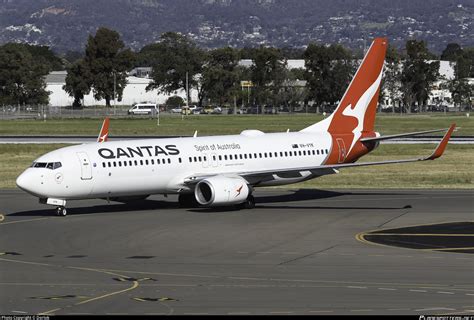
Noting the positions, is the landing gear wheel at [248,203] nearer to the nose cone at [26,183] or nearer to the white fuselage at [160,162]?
the white fuselage at [160,162]

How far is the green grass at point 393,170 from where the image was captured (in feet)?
204

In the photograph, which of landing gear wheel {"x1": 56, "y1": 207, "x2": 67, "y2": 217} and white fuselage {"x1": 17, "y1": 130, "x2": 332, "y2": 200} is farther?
landing gear wheel {"x1": 56, "y1": 207, "x2": 67, "y2": 217}

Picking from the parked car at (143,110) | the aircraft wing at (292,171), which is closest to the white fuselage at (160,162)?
the aircraft wing at (292,171)

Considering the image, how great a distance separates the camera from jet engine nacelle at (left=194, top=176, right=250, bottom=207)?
47312 millimetres

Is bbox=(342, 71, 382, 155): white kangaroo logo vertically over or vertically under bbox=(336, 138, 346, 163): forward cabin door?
over

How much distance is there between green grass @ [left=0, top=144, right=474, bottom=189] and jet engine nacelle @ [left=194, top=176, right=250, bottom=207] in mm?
13570

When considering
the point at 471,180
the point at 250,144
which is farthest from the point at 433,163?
the point at 250,144

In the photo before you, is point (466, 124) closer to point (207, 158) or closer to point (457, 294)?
point (207, 158)

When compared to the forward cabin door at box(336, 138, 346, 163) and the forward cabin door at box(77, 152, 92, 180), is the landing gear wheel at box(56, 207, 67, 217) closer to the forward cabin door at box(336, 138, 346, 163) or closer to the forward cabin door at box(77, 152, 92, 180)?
the forward cabin door at box(77, 152, 92, 180)

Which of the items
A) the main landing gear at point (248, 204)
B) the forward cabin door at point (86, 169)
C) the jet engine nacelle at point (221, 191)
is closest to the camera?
the forward cabin door at point (86, 169)

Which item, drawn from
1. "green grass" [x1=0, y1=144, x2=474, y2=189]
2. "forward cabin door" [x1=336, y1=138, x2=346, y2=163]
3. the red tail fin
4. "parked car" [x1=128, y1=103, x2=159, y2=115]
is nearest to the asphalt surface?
"forward cabin door" [x1=336, y1=138, x2=346, y2=163]

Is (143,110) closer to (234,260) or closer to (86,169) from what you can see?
(86,169)

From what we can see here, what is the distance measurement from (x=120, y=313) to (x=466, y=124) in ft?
371

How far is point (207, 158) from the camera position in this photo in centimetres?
4994
